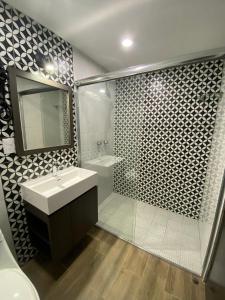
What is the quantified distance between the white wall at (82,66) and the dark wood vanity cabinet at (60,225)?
1.52 m

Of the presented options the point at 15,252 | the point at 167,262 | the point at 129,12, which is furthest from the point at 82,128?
the point at 167,262

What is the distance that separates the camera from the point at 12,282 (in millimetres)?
917

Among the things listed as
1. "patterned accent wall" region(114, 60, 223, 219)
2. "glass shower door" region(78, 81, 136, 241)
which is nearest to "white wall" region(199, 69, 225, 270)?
"patterned accent wall" region(114, 60, 223, 219)

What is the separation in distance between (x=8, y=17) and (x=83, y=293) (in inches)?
95.5

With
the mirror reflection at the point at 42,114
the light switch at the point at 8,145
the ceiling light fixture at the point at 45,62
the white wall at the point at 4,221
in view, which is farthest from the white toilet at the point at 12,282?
the ceiling light fixture at the point at 45,62

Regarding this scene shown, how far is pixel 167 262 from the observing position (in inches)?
60.2

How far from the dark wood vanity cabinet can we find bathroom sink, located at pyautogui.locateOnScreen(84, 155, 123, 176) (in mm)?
596

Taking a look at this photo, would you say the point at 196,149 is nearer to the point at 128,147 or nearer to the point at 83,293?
the point at 128,147

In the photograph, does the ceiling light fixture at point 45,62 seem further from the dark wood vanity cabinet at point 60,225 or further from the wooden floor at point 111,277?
the wooden floor at point 111,277

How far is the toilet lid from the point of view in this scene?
0.83 m

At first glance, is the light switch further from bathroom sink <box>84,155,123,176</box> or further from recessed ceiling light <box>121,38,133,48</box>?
recessed ceiling light <box>121,38,133,48</box>

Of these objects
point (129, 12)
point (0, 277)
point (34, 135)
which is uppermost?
point (129, 12)

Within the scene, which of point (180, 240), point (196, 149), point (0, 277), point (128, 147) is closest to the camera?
point (0, 277)

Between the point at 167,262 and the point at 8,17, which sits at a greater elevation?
the point at 8,17
